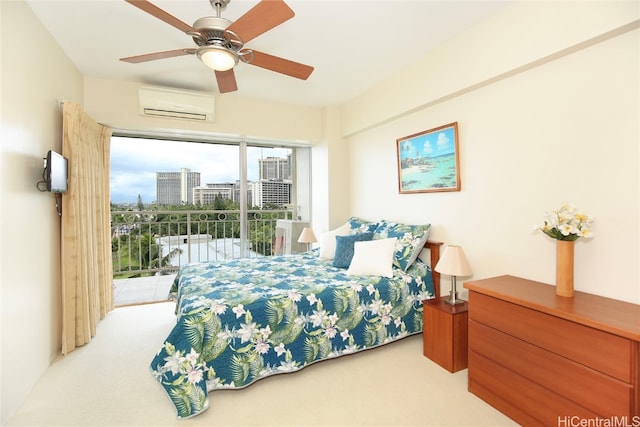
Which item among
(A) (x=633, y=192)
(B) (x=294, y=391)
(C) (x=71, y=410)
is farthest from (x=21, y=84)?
(A) (x=633, y=192)

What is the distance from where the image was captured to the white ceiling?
2.08 meters

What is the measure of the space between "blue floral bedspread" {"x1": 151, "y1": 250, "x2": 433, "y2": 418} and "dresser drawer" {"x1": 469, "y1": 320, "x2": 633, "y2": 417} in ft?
2.43

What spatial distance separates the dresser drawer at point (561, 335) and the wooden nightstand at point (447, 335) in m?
0.30

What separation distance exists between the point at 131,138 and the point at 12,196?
7.17ft

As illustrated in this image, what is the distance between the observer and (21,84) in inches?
74.7

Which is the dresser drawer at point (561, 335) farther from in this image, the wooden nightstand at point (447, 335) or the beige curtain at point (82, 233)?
the beige curtain at point (82, 233)

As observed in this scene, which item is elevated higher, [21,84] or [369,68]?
[369,68]

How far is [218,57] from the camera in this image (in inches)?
73.9

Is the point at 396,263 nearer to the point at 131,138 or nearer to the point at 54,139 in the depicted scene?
the point at 54,139

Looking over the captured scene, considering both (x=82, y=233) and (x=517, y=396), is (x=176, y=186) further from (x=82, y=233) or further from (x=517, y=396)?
(x=517, y=396)

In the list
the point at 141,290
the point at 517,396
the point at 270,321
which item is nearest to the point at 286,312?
the point at 270,321

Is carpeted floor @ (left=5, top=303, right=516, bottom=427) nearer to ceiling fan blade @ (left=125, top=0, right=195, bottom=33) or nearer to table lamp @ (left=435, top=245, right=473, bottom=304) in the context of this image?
table lamp @ (left=435, top=245, right=473, bottom=304)

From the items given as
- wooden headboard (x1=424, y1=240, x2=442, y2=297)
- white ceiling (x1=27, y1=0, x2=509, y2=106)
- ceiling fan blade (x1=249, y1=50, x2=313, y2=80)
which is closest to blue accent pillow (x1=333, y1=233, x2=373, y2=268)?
wooden headboard (x1=424, y1=240, x2=442, y2=297)

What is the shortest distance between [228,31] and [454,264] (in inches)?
87.4
